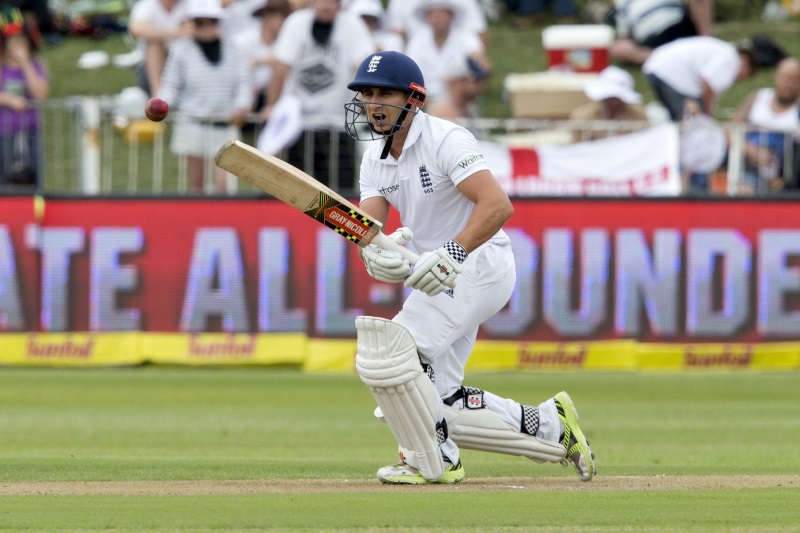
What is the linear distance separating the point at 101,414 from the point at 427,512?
4905 mm

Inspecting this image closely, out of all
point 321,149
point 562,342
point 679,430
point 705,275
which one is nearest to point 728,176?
point 705,275

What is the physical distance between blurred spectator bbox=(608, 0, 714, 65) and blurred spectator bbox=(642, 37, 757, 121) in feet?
4.73

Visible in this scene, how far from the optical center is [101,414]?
979 cm

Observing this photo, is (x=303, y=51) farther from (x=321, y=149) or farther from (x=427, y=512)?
(x=427, y=512)

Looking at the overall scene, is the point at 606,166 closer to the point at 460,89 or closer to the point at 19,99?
the point at 460,89

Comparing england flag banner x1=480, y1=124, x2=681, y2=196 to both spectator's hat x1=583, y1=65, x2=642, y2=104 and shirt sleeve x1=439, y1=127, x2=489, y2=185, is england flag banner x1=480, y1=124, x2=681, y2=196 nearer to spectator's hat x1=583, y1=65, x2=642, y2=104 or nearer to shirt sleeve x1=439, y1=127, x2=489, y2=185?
spectator's hat x1=583, y1=65, x2=642, y2=104

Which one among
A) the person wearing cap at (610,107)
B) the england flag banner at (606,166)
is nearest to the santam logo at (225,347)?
the england flag banner at (606,166)

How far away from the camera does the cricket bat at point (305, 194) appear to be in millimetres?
6062

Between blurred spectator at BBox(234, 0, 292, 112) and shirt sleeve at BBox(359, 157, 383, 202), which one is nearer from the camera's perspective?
shirt sleeve at BBox(359, 157, 383, 202)

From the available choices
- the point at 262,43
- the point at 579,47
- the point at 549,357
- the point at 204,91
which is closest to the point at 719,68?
the point at 579,47

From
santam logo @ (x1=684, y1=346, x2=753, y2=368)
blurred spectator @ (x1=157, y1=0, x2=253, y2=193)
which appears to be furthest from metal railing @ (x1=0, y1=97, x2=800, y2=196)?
santam logo @ (x1=684, y1=346, x2=753, y2=368)

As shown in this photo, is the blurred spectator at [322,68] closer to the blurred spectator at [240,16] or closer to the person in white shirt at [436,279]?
the blurred spectator at [240,16]

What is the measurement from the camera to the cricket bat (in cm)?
606

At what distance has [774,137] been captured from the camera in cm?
1362
